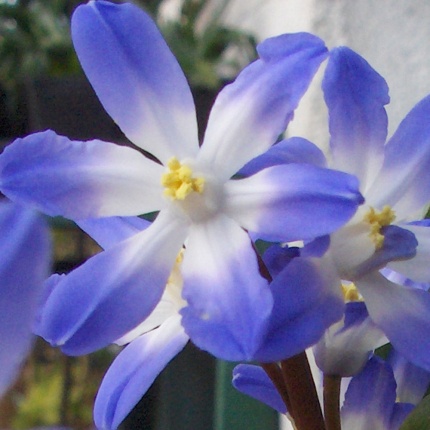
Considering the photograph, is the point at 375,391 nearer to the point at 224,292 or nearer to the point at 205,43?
the point at 224,292

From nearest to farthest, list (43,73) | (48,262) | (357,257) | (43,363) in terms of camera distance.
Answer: (48,262) → (357,257) → (43,73) → (43,363)

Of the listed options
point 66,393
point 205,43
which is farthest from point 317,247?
point 66,393

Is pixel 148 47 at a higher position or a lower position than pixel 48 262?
higher

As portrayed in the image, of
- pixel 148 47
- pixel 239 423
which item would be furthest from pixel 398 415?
pixel 239 423

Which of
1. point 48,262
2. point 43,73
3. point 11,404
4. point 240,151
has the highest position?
point 43,73

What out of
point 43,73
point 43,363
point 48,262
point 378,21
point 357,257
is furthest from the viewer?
point 43,363

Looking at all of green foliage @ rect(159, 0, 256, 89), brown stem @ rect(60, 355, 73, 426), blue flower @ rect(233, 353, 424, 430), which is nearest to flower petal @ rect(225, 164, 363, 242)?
blue flower @ rect(233, 353, 424, 430)

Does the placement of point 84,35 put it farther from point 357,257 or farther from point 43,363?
point 43,363
